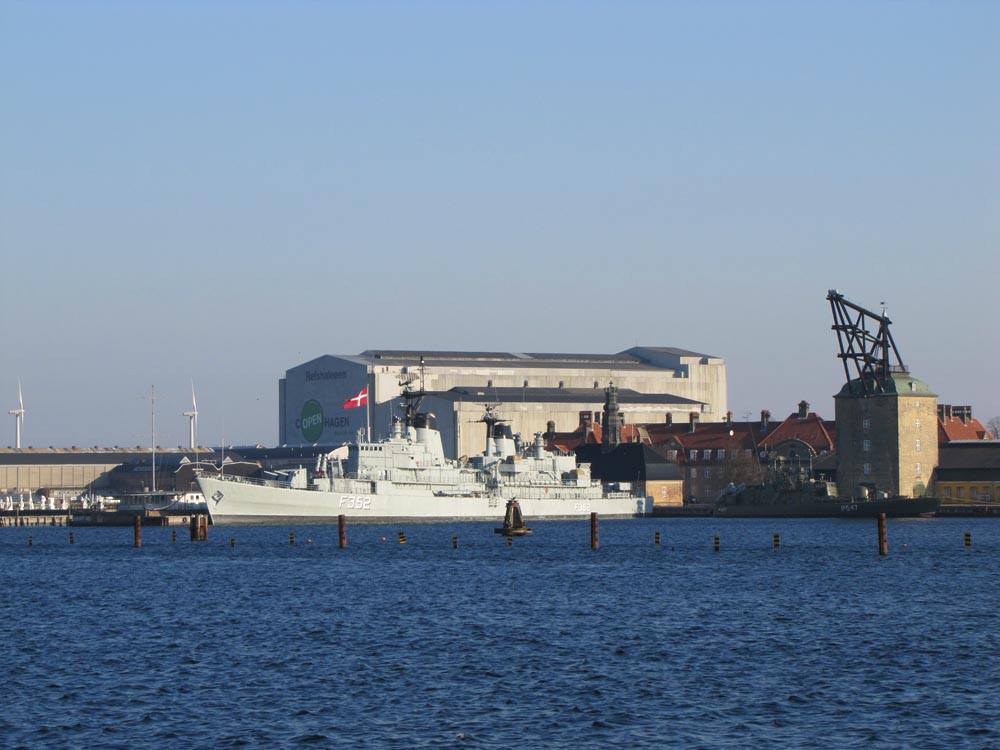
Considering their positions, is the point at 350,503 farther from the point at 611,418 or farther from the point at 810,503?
the point at 611,418

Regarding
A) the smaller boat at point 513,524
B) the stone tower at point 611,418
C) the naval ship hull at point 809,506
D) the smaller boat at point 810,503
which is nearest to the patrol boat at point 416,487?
the smaller boat at point 810,503

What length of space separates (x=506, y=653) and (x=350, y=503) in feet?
261

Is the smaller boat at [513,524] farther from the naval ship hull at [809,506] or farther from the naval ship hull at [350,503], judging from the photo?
the naval ship hull at [809,506]

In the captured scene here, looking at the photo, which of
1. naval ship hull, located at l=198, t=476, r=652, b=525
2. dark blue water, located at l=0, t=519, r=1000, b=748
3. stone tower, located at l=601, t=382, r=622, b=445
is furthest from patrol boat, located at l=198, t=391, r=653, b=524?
dark blue water, located at l=0, t=519, r=1000, b=748

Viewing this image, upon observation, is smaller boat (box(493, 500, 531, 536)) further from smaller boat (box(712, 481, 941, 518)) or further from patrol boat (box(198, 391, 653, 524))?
smaller boat (box(712, 481, 941, 518))

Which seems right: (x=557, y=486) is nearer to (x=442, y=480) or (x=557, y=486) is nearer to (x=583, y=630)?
(x=442, y=480)

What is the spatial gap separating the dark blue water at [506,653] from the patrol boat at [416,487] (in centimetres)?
4066

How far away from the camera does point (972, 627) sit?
145 ft

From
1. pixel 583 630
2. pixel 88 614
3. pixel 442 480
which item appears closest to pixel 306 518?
pixel 442 480

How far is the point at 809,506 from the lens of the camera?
136375 mm

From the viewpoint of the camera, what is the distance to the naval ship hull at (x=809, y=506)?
12738 cm

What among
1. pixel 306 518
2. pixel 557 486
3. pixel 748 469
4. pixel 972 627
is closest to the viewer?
pixel 972 627

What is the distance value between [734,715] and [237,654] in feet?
46.6

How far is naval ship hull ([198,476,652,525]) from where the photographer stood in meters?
114
